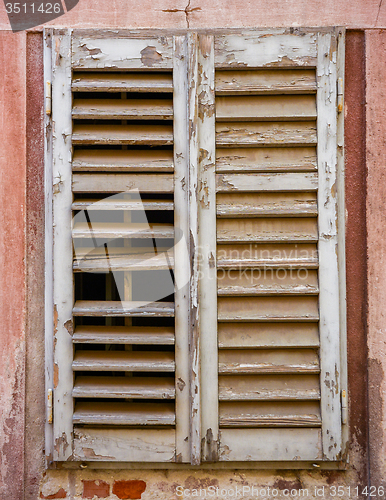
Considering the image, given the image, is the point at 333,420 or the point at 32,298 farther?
the point at 32,298

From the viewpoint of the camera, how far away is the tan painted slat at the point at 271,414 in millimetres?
1451

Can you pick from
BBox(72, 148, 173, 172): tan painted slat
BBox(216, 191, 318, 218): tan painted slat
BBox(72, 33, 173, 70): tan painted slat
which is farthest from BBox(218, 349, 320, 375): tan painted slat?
BBox(72, 33, 173, 70): tan painted slat

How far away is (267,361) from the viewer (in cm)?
148

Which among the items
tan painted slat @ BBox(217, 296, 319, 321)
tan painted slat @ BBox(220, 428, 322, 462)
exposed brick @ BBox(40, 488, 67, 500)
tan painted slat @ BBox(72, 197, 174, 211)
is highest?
tan painted slat @ BBox(72, 197, 174, 211)

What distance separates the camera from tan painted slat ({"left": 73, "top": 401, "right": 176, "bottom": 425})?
1438 mm

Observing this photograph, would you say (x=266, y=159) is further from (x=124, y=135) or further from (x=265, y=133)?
(x=124, y=135)

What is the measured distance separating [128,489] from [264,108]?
1855 millimetres

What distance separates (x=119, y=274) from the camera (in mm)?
1516

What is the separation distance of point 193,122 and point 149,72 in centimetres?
31

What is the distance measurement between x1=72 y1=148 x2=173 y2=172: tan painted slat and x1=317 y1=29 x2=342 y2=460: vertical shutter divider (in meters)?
0.70

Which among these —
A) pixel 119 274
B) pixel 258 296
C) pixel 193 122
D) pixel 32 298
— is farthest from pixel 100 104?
pixel 258 296

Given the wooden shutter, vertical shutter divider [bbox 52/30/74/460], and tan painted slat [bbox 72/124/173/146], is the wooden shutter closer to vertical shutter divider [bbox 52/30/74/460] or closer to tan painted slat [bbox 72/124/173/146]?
tan painted slat [bbox 72/124/173/146]

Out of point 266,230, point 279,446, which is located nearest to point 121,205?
point 266,230

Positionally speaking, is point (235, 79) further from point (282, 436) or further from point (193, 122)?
point (282, 436)
